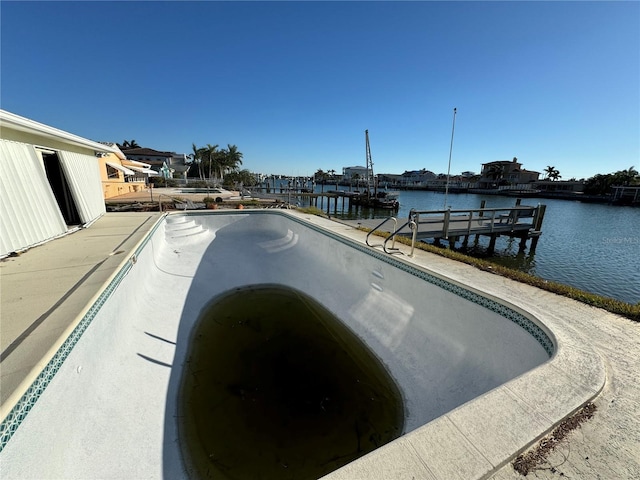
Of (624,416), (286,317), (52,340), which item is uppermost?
(52,340)

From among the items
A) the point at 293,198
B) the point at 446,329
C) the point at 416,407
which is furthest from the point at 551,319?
the point at 293,198

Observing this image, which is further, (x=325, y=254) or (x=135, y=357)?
(x=325, y=254)

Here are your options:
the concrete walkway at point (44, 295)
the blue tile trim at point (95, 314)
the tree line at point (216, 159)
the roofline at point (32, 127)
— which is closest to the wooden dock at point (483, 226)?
the blue tile trim at point (95, 314)

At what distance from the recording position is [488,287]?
16.3 feet

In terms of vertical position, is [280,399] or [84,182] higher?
[84,182]

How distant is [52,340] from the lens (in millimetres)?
2449

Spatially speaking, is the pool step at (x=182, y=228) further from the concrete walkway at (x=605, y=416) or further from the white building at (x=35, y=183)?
the concrete walkway at (x=605, y=416)

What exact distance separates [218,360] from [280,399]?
59.2 inches

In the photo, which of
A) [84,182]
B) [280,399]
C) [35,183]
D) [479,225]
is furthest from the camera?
[479,225]

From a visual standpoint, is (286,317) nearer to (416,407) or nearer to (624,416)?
(416,407)

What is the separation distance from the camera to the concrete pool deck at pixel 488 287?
66.7 inches

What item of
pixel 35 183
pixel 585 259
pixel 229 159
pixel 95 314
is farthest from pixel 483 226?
pixel 229 159

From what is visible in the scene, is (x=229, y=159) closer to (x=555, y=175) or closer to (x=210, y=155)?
(x=210, y=155)

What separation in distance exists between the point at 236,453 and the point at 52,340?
7.67 ft
